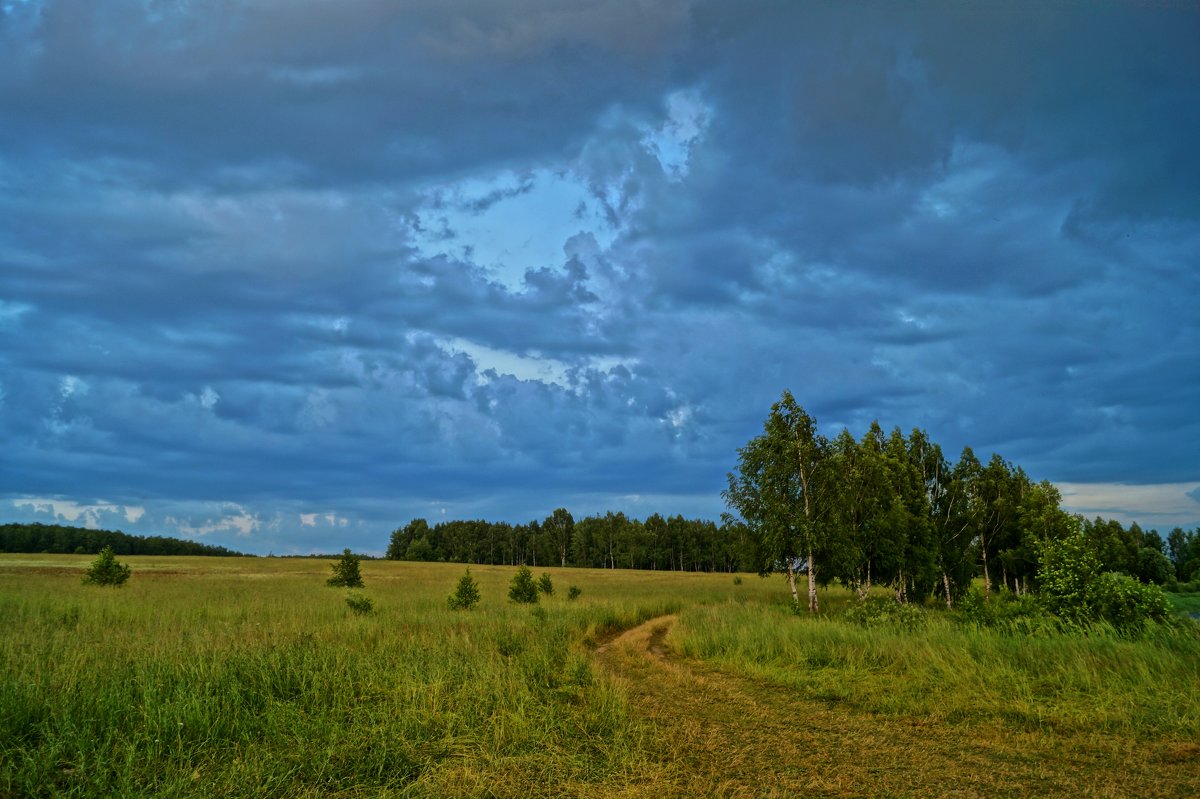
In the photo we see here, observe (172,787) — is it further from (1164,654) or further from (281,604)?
(281,604)

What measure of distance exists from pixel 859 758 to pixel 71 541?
171 metres

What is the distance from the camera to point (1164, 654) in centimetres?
1166

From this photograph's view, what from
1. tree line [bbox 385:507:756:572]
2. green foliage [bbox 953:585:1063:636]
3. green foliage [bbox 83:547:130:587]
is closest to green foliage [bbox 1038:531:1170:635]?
green foliage [bbox 953:585:1063:636]

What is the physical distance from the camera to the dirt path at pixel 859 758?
25.2 ft

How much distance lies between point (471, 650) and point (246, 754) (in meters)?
6.91

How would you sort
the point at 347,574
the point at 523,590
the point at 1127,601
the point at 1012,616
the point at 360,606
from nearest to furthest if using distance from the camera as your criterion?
the point at 1127,601 → the point at 1012,616 → the point at 360,606 → the point at 523,590 → the point at 347,574

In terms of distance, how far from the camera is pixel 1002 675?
12125 mm

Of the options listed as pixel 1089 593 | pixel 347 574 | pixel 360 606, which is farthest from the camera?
pixel 347 574

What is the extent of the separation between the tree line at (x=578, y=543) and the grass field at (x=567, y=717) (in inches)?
4581

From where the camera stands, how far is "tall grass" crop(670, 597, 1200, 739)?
10258 mm

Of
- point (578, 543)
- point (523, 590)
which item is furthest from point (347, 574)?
point (578, 543)

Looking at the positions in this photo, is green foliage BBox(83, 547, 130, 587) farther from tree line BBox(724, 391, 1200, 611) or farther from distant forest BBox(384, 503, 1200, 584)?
distant forest BBox(384, 503, 1200, 584)

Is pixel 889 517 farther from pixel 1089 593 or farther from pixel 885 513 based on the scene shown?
pixel 1089 593

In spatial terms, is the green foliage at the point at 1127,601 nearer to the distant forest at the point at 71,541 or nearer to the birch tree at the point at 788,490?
the birch tree at the point at 788,490
